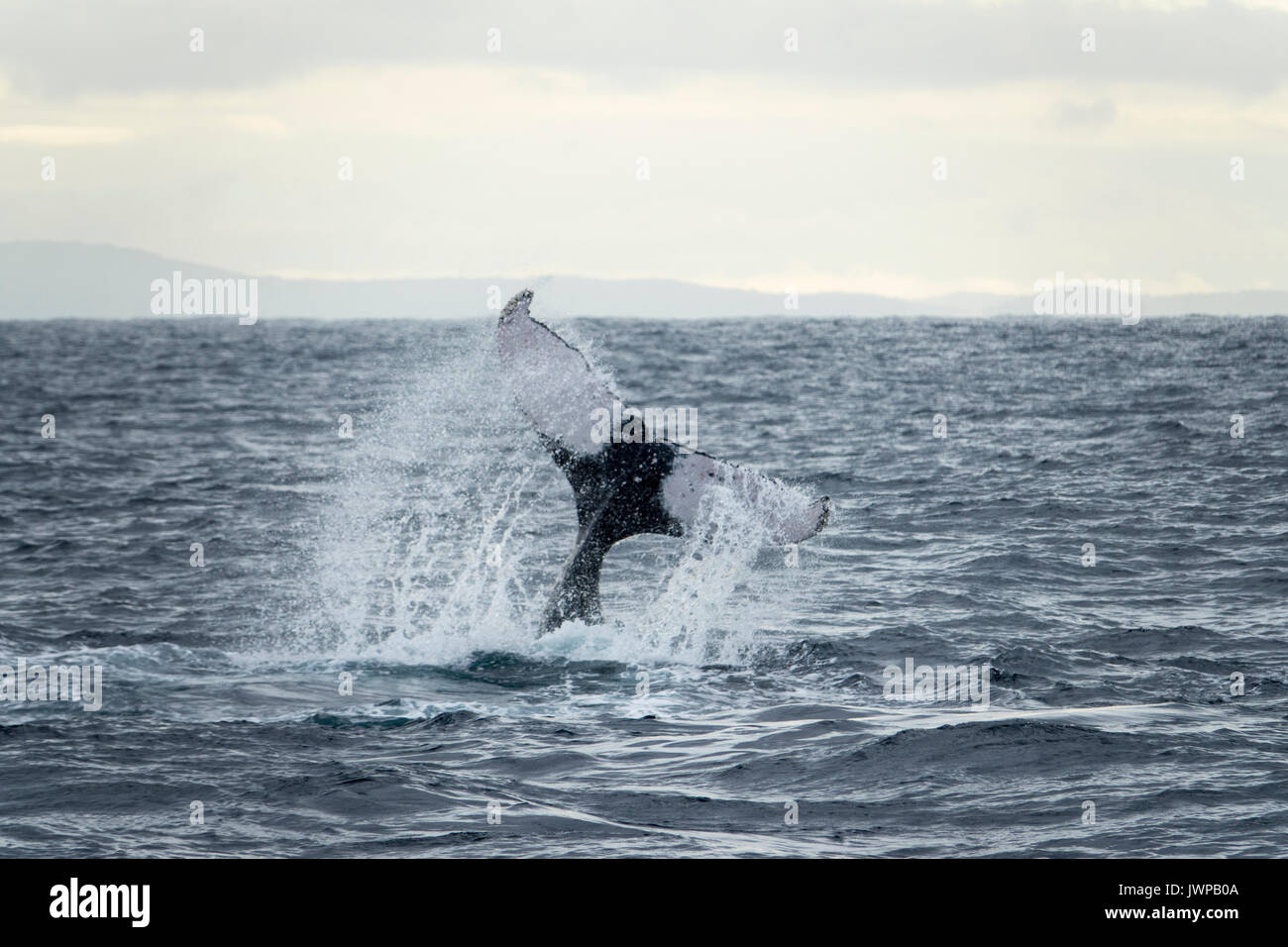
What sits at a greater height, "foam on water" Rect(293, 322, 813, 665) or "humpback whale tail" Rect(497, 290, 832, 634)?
"humpback whale tail" Rect(497, 290, 832, 634)

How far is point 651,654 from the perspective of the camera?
1070cm

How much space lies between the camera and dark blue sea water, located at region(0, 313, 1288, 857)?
7.24 metres

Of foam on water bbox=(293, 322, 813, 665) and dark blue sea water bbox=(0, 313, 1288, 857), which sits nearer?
dark blue sea water bbox=(0, 313, 1288, 857)

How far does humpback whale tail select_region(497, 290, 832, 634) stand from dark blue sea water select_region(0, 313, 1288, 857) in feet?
1.19

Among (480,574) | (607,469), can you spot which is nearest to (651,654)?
(607,469)

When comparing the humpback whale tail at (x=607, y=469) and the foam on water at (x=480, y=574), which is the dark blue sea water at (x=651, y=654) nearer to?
the foam on water at (x=480, y=574)

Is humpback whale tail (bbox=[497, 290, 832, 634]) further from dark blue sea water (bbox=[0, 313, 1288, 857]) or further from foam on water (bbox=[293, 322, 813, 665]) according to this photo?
dark blue sea water (bbox=[0, 313, 1288, 857])

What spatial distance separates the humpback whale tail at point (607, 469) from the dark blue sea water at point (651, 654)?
14.3 inches

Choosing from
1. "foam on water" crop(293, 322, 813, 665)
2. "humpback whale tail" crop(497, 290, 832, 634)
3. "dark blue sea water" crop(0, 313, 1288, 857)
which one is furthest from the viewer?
"foam on water" crop(293, 322, 813, 665)

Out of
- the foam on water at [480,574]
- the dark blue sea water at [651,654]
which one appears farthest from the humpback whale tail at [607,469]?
the dark blue sea water at [651,654]

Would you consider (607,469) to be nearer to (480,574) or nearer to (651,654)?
(651,654)

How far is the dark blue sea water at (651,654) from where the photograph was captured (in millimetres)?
7238

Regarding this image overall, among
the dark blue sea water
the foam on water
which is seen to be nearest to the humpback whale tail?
the foam on water

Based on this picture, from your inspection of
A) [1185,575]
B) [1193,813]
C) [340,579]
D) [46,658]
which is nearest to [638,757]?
[1193,813]
